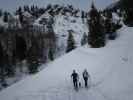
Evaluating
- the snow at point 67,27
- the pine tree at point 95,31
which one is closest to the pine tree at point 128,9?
the pine tree at point 95,31

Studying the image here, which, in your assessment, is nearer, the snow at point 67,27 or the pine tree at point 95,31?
the pine tree at point 95,31

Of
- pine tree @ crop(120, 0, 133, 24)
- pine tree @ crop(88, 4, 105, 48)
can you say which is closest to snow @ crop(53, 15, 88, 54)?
pine tree @ crop(120, 0, 133, 24)

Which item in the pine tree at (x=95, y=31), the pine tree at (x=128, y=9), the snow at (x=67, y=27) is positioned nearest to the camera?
the pine tree at (x=95, y=31)

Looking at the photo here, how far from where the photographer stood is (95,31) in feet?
121

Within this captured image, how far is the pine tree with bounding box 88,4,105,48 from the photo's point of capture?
118 feet

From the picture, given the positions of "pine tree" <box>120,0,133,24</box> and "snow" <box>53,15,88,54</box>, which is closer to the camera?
"pine tree" <box>120,0,133,24</box>

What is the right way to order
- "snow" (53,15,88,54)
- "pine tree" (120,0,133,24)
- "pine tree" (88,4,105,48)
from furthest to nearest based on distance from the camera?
"snow" (53,15,88,54)
"pine tree" (120,0,133,24)
"pine tree" (88,4,105,48)

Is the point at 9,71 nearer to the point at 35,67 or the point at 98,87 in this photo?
the point at 35,67

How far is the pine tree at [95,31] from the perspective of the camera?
35844 millimetres

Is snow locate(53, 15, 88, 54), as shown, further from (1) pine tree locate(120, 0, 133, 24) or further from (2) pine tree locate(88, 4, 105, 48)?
(2) pine tree locate(88, 4, 105, 48)

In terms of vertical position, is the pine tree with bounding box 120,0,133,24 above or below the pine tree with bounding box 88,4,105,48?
above

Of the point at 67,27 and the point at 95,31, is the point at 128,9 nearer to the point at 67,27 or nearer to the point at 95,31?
the point at 95,31

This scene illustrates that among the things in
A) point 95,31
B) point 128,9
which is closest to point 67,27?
point 128,9

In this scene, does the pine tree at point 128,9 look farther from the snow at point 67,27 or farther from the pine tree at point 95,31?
the snow at point 67,27
